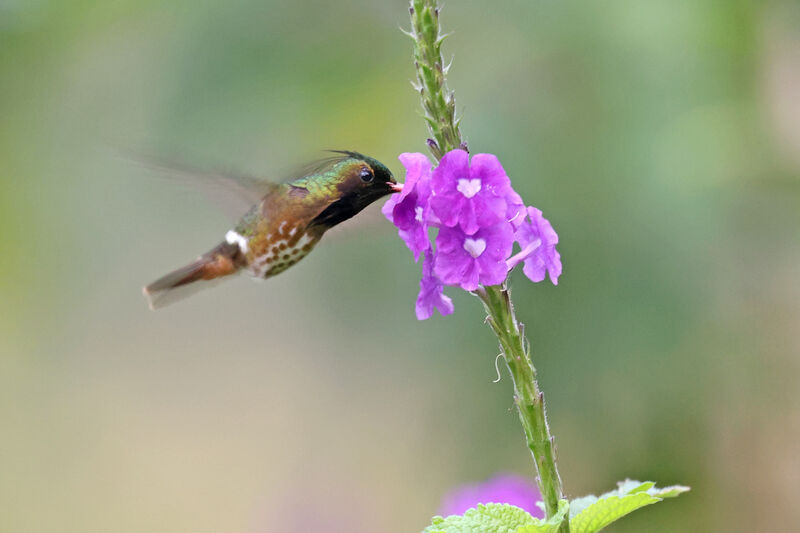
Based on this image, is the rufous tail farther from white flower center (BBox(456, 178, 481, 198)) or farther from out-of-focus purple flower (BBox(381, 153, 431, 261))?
white flower center (BBox(456, 178, 481, 198))

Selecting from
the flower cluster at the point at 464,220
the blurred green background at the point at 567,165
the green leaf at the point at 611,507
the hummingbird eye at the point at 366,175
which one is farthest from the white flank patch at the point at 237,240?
the green leaf at the point at 611,507

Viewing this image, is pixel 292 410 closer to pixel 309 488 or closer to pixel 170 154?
pixel 309 488

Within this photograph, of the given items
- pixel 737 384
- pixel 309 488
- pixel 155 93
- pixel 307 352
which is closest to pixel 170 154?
pixel 155 93

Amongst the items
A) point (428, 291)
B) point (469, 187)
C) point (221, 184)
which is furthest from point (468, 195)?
point (221, 184)

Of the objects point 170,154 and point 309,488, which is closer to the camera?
point 170,154

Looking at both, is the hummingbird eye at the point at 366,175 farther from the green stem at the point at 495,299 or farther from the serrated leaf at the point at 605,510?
the serrated leaf at the point at 605,510

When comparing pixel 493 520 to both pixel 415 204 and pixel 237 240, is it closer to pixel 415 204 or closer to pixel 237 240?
pixel 415 204
